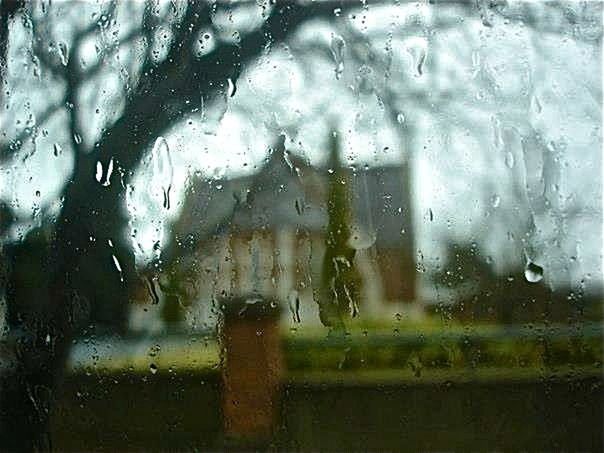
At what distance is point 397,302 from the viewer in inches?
38.2

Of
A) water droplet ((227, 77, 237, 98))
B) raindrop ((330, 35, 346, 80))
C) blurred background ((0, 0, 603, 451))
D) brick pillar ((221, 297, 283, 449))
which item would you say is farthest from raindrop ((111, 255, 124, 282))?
raindrop ((330, 35, 346, 80))

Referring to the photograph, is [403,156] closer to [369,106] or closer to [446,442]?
[369,106]

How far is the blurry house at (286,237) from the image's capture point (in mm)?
977

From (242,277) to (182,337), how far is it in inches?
4.2

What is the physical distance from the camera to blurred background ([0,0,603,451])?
0.96 meters

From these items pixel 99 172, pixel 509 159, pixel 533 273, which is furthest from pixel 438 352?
pixel 99 172

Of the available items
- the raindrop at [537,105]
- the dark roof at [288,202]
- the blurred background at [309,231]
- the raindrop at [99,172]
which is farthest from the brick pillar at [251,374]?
the raindrop at [537,105]

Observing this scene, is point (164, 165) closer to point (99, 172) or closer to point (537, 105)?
point (99, 172)

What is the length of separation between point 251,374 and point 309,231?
0.63 feet

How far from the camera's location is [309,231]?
39.1 inches

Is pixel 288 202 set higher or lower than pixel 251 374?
higher

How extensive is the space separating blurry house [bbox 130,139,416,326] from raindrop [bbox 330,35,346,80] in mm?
126

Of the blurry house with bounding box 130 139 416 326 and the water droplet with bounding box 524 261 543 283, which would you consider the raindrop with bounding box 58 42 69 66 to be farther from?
the water droplet with bounding box 524 261 543 283

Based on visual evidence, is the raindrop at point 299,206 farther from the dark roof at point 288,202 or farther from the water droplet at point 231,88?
the water droplet at point 231,88
